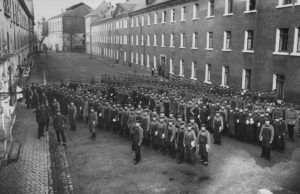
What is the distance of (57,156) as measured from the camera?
13.4 m

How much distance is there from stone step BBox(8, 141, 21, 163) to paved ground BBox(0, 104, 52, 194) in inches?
6.7

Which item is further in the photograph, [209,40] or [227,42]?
[209,40]

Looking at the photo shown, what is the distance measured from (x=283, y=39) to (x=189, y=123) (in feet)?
42.7

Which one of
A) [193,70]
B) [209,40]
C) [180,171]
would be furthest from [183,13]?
[180,171]

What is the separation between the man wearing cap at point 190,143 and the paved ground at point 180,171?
13.6 inches

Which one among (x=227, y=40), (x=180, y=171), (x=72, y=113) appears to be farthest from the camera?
(x=227, y=40)

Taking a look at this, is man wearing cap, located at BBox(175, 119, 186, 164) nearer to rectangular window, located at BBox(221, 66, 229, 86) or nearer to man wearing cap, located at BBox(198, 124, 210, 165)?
man wearing cap, located at BBox(198, 124, 210, 165)

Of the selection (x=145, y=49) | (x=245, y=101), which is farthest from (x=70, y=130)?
(x=145, y=49)

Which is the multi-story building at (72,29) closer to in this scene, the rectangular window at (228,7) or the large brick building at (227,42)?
the large brick building at (227,42)

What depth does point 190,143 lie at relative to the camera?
12094mm

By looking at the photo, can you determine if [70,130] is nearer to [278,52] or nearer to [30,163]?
[30,163]

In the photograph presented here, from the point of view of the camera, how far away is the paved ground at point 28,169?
10.2 metres

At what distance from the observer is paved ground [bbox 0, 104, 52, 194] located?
1018 cm

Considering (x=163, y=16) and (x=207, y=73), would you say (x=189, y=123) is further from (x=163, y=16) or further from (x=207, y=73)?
(x=163, y=16)
